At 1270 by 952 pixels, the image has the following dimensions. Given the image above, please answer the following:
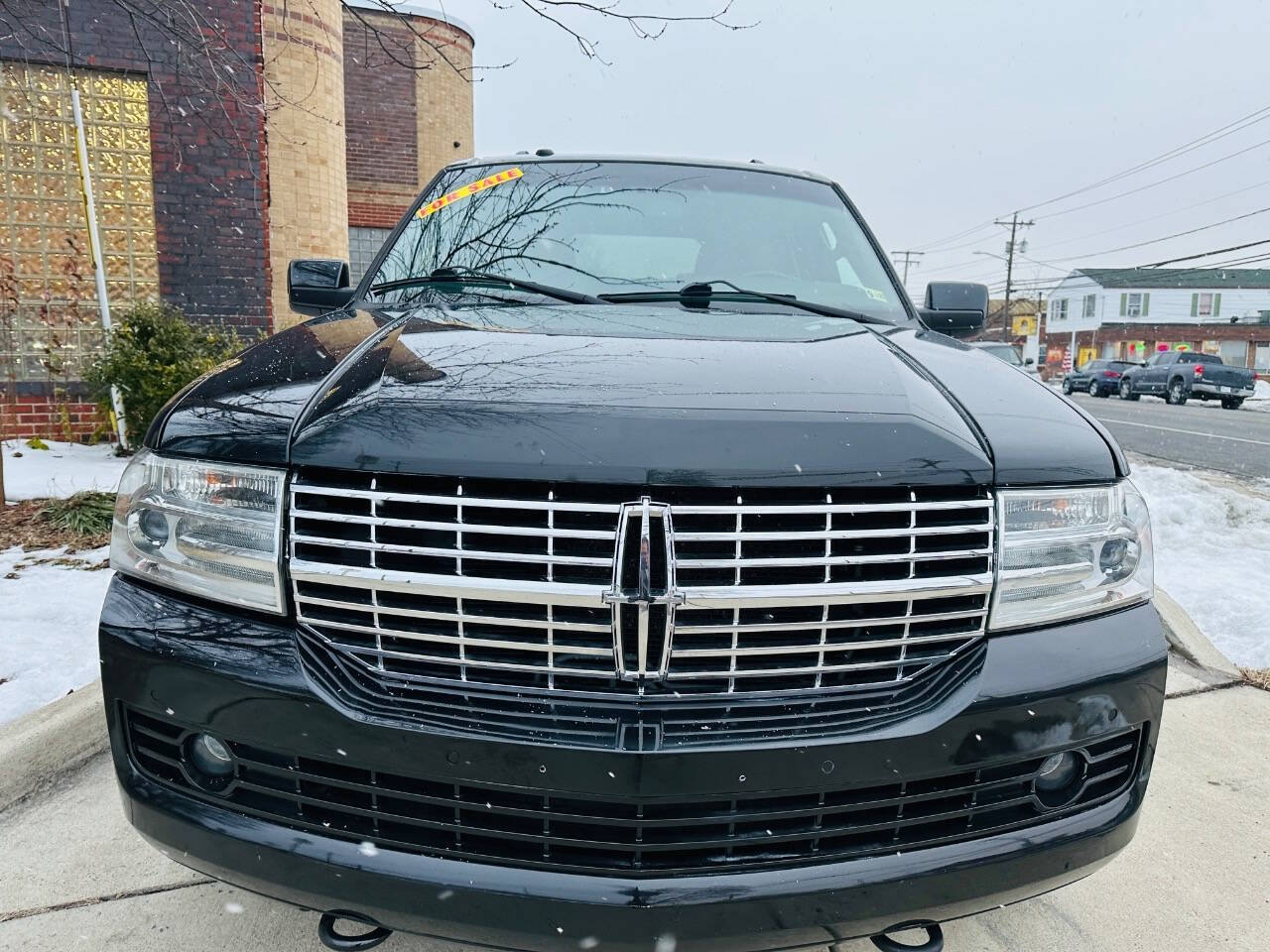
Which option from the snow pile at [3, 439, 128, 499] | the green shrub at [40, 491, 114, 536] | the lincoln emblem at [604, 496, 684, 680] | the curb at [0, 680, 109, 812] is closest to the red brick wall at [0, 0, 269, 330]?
the snow pile at [3, 439, 128, 499]

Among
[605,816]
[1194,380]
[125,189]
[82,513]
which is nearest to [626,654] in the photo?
[605,816]

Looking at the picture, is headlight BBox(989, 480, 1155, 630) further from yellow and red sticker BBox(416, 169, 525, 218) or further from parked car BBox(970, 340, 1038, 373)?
yellow and red sticker BBox(416, 169, 525, 218)

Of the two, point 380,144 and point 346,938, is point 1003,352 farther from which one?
point 380,144

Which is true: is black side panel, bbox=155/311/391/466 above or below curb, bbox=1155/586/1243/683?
above

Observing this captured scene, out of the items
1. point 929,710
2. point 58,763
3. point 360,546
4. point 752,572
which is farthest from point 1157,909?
Answer: point 58,763

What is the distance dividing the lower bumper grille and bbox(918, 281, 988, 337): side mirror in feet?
5.93

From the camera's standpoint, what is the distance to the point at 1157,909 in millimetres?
2055

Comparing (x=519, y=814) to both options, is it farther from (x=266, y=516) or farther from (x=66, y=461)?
(x=66, y=461)

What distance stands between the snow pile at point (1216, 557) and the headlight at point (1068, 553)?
2535 millimetres

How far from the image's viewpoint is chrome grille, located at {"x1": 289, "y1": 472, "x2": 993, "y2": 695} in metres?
1.37

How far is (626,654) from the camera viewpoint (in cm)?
138

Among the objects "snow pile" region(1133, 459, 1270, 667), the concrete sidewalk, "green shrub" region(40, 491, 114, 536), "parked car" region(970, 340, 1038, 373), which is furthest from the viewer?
"green shrub" region(40, 491, 114, 536)

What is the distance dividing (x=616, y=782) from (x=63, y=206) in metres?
8.73

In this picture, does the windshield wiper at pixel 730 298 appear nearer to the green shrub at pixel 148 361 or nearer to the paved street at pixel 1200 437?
the paved street at pixel 1200 437
